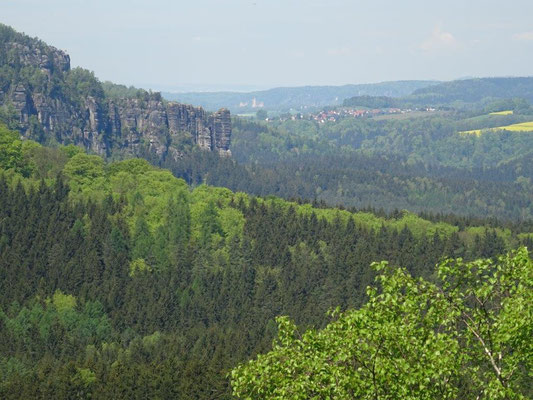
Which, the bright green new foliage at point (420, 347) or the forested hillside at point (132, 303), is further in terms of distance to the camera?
the forested hillside at point (132, 303)

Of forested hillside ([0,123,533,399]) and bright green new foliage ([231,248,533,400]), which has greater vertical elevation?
bright green new foliage ([231,248,533,400])

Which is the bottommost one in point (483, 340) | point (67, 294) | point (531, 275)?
point (67, 294)

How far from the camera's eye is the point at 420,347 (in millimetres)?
34312

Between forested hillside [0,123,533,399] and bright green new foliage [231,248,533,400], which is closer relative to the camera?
bright green new foliage [231,248,533,400]

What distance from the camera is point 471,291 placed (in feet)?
114

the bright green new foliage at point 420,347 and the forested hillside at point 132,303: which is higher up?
the bright green new foliage at point 420,347

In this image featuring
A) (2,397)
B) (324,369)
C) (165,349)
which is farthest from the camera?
(165,349)

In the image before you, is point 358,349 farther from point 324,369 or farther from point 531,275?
point 531,275

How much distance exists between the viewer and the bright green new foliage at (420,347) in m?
33.4

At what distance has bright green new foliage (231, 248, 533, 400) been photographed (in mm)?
A: 33438

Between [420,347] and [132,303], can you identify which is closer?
[420,347]

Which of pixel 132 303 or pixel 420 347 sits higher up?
pixel 420 347

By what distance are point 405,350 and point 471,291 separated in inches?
123

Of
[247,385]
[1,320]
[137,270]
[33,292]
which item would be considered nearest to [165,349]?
[1,320]
